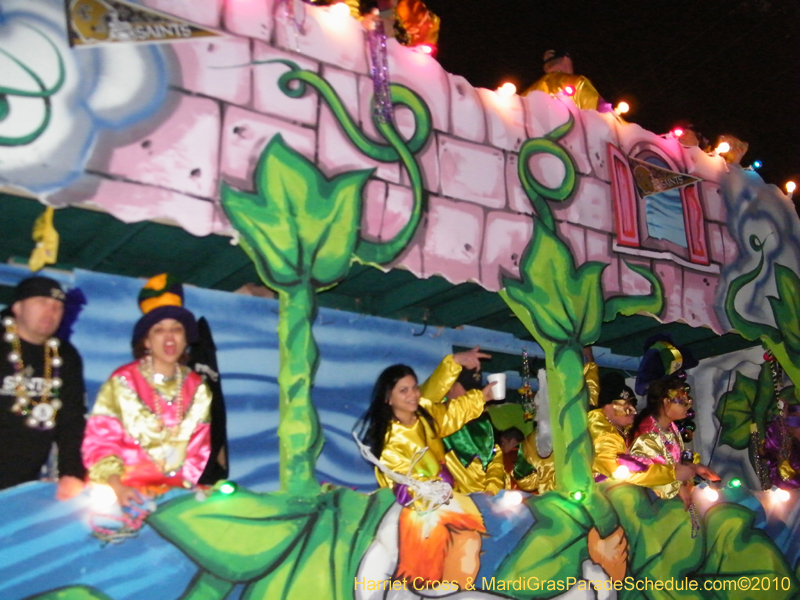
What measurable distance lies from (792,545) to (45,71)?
598 cm

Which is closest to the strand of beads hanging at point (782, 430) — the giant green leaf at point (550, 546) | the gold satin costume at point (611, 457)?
the gold satin costume at point (611, 457)

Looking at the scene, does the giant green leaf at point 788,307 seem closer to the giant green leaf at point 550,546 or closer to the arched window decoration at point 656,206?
the arched window decoration at point 656,206

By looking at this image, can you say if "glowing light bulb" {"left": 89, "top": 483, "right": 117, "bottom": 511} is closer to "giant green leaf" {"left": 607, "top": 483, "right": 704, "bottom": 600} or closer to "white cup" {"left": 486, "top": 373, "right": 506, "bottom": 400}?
"white cup" {"left": 486, "top": 373, "right": 506, "bottom": 400}

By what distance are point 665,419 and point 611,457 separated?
0.60 m

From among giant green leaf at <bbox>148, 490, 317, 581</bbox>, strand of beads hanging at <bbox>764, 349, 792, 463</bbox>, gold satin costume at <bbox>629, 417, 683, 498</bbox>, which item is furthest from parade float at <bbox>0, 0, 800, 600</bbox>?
strand of beads hanging at <bbox>764, 349, 792, 463</bbox>

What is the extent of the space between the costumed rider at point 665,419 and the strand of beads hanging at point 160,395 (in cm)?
308

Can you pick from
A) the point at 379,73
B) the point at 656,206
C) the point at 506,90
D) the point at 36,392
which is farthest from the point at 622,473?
the point at 36,392

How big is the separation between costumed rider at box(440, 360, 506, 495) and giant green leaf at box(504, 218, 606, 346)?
2.38ft

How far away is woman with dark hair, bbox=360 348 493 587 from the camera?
433cm

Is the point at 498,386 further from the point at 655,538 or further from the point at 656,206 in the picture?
the point at 656,206

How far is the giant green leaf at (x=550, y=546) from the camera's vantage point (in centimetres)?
464

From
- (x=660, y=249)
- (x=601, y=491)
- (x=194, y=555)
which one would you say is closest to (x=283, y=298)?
(x=194, y=555)

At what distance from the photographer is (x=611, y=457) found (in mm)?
5449

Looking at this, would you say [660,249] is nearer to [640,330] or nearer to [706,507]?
[640,330]
